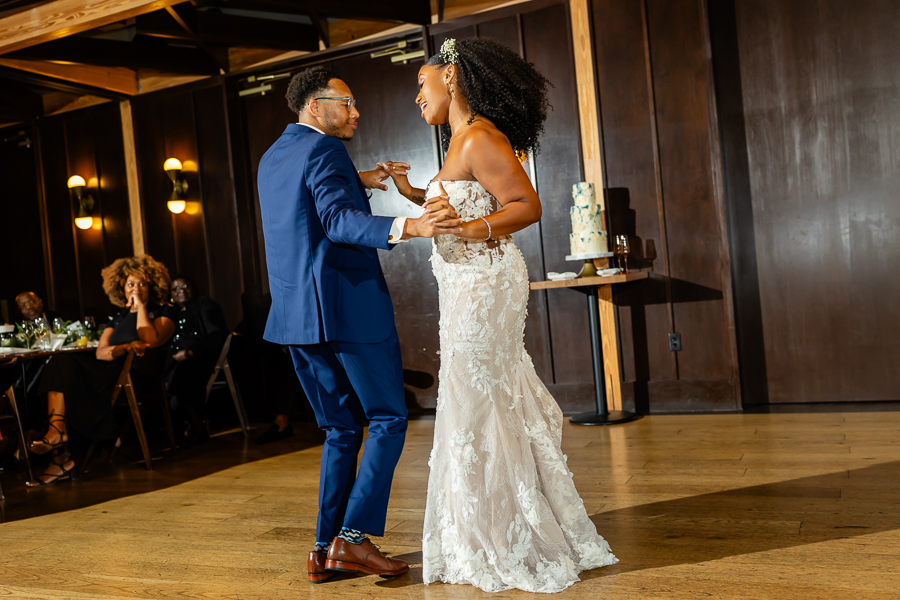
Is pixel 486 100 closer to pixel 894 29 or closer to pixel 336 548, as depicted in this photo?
pixel 336 548

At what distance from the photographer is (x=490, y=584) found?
2.20m

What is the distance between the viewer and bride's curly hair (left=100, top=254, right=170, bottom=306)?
16.7ft

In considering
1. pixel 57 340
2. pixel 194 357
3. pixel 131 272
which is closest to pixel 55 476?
pixel 57 340

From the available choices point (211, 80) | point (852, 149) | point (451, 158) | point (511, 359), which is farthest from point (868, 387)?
point (211, 80)

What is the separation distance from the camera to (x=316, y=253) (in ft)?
7.43

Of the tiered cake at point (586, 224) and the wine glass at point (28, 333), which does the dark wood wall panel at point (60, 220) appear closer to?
the wine glass at point (28, 333)

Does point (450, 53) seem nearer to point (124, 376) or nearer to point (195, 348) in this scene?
point (124, 376)

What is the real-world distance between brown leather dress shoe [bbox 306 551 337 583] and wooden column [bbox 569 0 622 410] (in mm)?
3366

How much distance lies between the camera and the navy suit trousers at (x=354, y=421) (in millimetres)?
2307

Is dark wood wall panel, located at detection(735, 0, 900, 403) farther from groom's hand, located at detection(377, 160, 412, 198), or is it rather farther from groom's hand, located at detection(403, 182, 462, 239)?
groom's hand, located at detection(403, 182, 462, 239)

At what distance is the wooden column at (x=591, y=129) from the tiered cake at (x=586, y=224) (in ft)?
1.28

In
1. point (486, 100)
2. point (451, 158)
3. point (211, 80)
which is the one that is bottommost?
point (451, 158)

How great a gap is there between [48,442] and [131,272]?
3.99ft

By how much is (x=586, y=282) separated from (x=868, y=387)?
2024 mm
